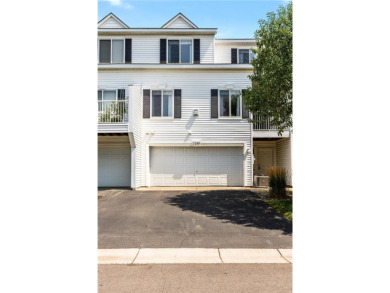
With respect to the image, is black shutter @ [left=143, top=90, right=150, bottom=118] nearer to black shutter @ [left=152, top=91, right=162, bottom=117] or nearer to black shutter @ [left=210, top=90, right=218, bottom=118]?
black shutter @ [left=152, top=91, right=162, bottom=117]

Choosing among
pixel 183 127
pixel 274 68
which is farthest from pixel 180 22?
pixel 274 68

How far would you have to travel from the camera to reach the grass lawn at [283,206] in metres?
7.64

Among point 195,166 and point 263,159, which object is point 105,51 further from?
point 263,159

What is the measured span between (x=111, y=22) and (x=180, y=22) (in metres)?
3.41

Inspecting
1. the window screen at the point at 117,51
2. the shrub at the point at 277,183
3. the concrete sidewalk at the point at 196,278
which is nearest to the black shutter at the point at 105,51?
the window screen at the point at 117,51

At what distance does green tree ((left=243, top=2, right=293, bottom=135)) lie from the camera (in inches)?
325

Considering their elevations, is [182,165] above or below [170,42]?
below

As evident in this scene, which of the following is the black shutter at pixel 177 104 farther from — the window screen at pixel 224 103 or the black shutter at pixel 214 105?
the window screen at pixel 224 103

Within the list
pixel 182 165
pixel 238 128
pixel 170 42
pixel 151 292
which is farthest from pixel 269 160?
pixel 151 292

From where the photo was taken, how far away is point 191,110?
13055mm

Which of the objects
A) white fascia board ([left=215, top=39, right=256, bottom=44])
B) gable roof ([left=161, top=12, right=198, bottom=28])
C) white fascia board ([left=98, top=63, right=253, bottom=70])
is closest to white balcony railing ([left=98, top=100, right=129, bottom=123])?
white fascia board ([left=98, top=63, right=253, bottom=70])
